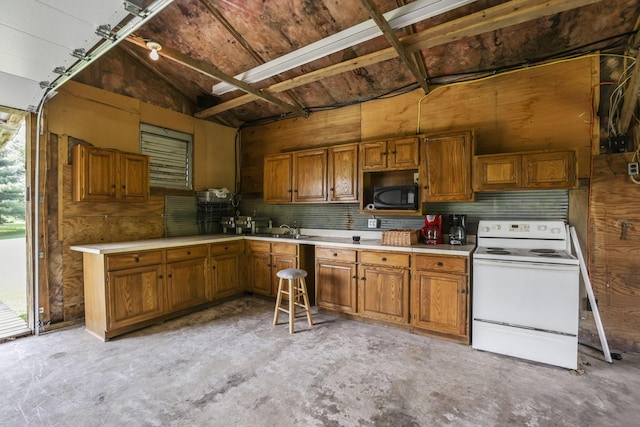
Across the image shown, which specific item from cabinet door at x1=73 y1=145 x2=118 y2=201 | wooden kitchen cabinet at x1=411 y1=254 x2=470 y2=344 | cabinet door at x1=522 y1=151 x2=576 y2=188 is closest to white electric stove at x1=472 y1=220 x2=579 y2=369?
wooden kitchen cabinet at x1=411 y1=254 x2=470 y2=344

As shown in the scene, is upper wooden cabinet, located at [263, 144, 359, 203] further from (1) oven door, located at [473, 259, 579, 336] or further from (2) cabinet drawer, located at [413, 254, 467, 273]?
(1) oven door, located at [473, 259, 579, 336]

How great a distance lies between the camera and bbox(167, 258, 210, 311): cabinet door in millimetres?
3623

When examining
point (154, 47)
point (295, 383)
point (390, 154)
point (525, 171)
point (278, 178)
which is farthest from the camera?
point (278, 178)

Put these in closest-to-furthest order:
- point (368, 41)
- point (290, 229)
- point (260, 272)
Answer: point (368, 41)
point (260, 272)
point (290, 229)

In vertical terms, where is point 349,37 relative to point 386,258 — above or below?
above

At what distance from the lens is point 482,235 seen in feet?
10.8

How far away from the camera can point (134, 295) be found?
10.7 feet

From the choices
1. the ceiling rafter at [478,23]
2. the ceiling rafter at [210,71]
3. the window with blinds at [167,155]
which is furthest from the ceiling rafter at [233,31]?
the window with blinds at [167,155]

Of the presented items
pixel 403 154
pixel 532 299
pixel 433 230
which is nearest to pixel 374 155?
pixel 403 154

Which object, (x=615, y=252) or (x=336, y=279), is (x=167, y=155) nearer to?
(x=336, y=279)

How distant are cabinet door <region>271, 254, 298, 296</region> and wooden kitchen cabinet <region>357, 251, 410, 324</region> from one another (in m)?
1.03

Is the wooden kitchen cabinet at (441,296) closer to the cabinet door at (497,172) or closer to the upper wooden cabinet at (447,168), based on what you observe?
the upper wooden cabinet at (447,168)

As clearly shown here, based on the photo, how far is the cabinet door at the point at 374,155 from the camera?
3676 millimetres

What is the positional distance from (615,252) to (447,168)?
170 centimetres
